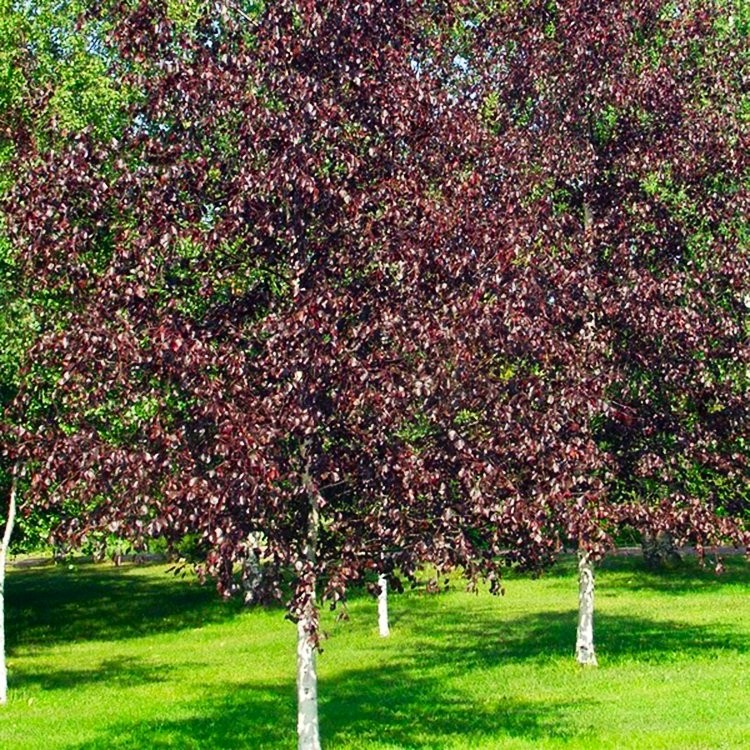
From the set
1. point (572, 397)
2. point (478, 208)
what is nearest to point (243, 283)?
point (478, 208)

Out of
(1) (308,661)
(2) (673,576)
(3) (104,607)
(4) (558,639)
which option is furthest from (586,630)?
(3) (104,607)

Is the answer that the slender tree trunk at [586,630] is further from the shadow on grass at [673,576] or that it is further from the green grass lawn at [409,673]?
the shadow on grass at [673,576]

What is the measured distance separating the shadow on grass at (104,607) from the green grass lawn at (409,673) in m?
0.16

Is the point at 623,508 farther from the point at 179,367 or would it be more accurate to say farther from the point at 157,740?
the point at 179,367

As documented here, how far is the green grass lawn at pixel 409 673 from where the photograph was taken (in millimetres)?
17391

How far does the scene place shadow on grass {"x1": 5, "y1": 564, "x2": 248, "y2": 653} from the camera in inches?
1421

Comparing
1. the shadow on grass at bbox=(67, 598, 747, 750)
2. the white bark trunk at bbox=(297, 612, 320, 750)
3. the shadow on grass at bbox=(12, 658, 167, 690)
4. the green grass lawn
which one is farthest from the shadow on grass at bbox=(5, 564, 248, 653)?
the white bark trunk at bbox=(297, 612, 320, 750)

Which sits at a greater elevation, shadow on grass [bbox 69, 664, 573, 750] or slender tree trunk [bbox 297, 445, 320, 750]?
slender tree trunk [bbox 297, 445, 320, 750]

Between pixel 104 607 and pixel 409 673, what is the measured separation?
69.1 feet

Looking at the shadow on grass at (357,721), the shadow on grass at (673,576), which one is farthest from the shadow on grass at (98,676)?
the shadow on grass at (673,576)

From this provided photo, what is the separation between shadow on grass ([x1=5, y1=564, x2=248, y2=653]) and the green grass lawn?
16cm

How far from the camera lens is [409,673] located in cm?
2416

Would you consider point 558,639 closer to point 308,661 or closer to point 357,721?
point 357,721

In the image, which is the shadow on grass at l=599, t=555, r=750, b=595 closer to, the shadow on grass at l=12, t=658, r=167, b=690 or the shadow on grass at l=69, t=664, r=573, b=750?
the shadow on grass at l=12, t=658, r=167, b=690
